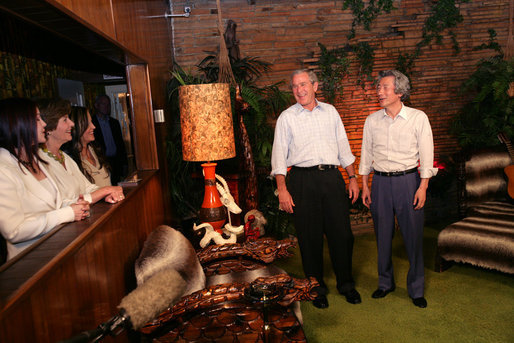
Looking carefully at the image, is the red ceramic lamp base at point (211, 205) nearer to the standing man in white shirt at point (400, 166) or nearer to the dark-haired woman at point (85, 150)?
the dark-haired woman at point (85, 150)

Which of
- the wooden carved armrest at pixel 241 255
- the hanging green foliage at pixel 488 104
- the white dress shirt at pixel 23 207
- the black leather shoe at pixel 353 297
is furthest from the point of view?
the hanging green foliage at pixel 488 104

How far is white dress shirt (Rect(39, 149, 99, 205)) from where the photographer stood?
223 cm

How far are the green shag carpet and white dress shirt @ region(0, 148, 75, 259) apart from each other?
1.90 metres

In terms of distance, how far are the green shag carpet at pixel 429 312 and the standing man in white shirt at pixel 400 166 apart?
196 mm

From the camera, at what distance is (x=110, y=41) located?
2234 mm

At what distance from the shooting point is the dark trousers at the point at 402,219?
9.67 ft

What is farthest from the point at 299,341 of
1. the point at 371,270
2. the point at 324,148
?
the point at 371,270

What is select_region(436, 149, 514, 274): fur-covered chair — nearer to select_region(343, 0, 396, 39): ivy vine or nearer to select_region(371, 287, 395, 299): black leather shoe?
select_region(371, 287, 395, 299): black leather shoe

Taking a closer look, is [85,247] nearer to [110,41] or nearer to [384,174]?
[110,41]

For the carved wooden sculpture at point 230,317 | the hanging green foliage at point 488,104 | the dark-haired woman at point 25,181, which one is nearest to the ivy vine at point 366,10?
the hanging green foliage at point 488,104

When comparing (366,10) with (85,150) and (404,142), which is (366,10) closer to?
(404,142)

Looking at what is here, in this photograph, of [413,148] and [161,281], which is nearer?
[161,281]

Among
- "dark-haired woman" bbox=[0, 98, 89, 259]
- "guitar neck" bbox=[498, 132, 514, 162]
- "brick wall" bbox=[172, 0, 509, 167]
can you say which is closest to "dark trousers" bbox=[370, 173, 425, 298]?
"guitar neck" bbox=[498, 132, 514, 162]

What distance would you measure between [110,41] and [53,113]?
0.68 meters
